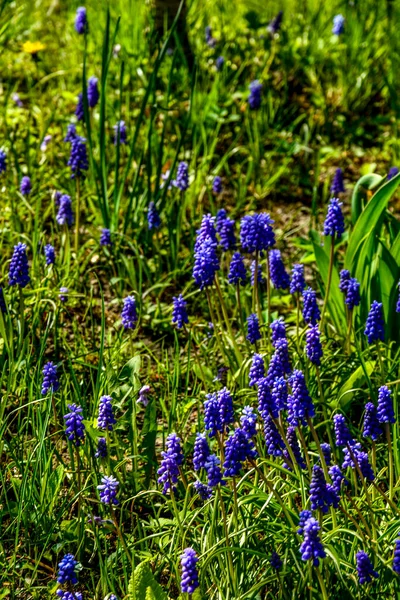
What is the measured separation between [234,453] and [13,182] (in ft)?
9.71

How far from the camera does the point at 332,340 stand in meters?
3.84

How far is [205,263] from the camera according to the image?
318cm

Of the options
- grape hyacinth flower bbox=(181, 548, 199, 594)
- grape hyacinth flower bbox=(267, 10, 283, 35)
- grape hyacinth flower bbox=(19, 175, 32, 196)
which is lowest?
grape hyacinth flower bbox=(181, 548, 199, 594)

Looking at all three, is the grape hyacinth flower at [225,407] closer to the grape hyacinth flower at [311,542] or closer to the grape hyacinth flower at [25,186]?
the grape hyacinth flower at [311,542]

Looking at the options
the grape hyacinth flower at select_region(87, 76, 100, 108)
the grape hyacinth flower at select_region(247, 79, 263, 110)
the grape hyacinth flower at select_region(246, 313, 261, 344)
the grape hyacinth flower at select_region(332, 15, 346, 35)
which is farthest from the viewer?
the grape hyacinth flower at select_region(332, 15, 346, 35)

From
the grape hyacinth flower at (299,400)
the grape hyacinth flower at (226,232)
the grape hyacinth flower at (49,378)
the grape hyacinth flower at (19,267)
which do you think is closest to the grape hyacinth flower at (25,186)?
the grape hyacinth flower at (19,267)

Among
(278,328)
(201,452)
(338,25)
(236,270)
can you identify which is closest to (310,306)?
(278,328)

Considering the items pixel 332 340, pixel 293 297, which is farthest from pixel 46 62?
pixel 332 340

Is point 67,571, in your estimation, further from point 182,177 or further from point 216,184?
point 216,184

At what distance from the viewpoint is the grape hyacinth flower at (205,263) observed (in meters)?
3.18

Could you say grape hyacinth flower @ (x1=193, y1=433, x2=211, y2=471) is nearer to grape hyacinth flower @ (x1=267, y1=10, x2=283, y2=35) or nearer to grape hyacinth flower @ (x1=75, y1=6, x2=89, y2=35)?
grape hyacinth flower @ (x1=75, y1=6, x2=89, y2=35)

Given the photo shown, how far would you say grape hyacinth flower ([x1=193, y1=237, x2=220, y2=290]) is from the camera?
3180mm

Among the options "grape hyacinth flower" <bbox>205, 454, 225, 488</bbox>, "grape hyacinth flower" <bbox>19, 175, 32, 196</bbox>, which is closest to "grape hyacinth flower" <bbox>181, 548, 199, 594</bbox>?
"grape hyacinth flower" <bbox>205, 454, 225, 488</bbox>

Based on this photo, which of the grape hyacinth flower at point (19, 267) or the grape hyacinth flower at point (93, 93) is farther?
the grape hyacinth flower at point (93, 93)
